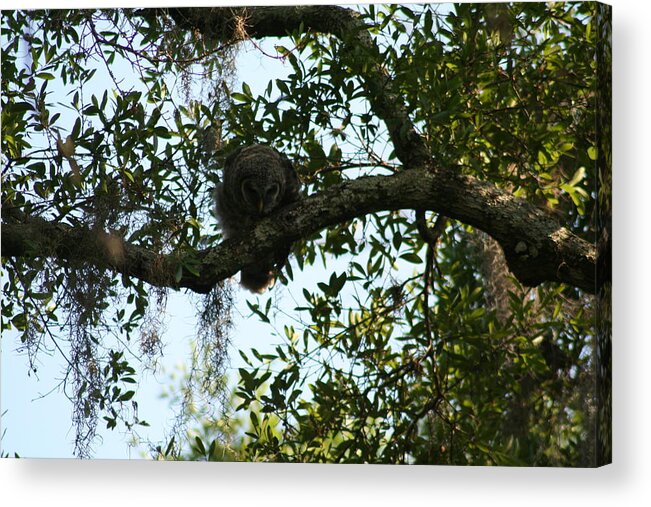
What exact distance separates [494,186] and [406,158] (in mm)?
332

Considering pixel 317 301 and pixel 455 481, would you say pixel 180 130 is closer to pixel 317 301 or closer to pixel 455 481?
pixel 317 301

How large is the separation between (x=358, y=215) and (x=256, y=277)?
44cm

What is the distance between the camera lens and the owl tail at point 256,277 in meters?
3.17

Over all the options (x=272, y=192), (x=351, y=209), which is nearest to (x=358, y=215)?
(x=351, y=209)

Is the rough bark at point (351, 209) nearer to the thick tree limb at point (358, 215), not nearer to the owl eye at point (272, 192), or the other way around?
the thick tree limb at point (358, 215)

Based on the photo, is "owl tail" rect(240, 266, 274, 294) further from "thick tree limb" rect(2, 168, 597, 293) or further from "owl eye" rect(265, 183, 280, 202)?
"owl eye" rect(265, 183, 280, 202)

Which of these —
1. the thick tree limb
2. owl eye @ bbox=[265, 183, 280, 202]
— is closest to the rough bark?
the thick tree limb

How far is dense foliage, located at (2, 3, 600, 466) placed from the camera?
2.97m

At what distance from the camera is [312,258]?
124 inches

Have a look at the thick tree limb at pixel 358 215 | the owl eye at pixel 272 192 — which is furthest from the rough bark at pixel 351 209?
the owl eye at pixel 272 192

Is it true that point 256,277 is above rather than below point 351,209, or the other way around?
below

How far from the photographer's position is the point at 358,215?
10.3ft

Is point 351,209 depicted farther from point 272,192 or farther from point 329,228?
point 272,192

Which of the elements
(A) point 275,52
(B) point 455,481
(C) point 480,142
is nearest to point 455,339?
(B) point 455,481
